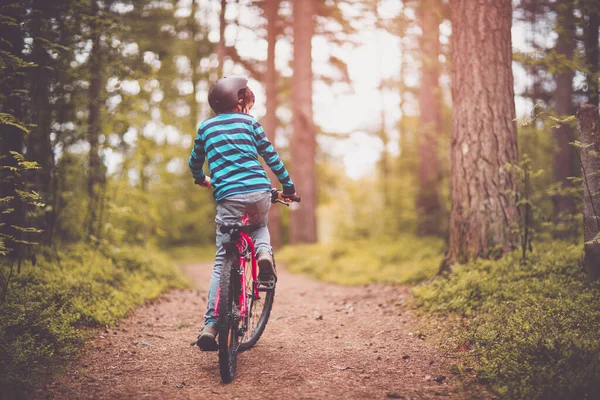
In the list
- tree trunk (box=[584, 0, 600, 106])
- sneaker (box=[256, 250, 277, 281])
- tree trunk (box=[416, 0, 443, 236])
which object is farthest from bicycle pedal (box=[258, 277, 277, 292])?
tree trunk (box=[416, 0, 443, 236])

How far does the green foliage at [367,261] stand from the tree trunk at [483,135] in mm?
1195

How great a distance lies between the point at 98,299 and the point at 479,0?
6.05 m

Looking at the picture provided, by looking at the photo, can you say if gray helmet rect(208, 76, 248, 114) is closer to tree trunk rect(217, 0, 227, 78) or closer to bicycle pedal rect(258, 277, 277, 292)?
bicycle pedal rect(258, 277, 277, 292)

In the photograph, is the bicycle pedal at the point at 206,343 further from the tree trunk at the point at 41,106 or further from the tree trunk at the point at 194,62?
the tree trunk at the point at 194,62

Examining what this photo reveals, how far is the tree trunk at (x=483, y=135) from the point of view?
18.7ft

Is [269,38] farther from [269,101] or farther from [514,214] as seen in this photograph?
[514,214]

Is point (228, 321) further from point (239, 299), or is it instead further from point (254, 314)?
point (254, 314)

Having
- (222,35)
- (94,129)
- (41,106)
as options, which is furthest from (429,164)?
(41,106)

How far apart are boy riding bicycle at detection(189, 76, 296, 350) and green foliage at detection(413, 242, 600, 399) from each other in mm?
1986

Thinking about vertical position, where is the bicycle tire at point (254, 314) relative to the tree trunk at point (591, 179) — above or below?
below

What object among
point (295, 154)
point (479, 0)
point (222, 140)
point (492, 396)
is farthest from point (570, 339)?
point (295, 154)

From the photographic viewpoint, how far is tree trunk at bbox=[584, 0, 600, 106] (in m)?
5.96

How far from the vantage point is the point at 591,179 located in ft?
14.4

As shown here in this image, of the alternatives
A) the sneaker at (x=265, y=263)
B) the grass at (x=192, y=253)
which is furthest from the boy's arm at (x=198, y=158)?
the grass at (x=192, y=253)
